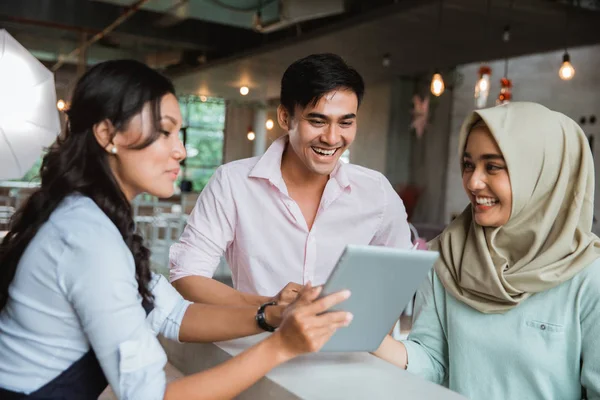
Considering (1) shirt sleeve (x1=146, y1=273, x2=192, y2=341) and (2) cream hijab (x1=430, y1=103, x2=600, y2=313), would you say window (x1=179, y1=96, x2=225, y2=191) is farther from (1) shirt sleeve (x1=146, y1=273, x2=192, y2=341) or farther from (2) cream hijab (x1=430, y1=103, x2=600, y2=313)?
(2) cream hijab (x1=430, y1=103, x2=600, y2=313)

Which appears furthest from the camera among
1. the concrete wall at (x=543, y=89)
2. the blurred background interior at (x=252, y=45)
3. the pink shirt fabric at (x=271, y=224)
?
the concrete wall at (x=543, y=89)

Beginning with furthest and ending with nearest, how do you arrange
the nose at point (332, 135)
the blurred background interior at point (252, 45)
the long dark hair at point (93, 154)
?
the blurred background interior at point (252, 45)
the nose at point (332, 135)
the long dark hair at point (93, 154)

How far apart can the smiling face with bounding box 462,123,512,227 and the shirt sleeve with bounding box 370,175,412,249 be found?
1.93 feet

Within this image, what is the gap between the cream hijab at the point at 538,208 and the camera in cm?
143

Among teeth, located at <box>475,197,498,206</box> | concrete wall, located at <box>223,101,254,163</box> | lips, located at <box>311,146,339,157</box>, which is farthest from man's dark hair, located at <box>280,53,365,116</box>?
concrete wall, located at <box>223,101,254,163</box>

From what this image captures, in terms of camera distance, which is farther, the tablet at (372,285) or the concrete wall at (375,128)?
the concrete wall at (375,128)

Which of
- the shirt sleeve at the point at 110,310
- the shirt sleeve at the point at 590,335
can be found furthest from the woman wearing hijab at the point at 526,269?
the shirt sleeve at the point at 110,310

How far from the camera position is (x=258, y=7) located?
19.9ft

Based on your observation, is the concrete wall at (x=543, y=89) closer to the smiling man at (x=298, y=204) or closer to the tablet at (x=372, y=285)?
the smiling man at (x=298, y=204)

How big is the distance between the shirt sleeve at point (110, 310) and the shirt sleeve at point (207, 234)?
78 cm

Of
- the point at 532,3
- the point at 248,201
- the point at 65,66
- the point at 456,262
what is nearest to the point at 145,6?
the point at 65,66

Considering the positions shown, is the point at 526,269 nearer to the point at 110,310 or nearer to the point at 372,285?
the point at 372,285

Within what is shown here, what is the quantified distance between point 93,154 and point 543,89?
7.84m

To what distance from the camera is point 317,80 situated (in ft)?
6.27
